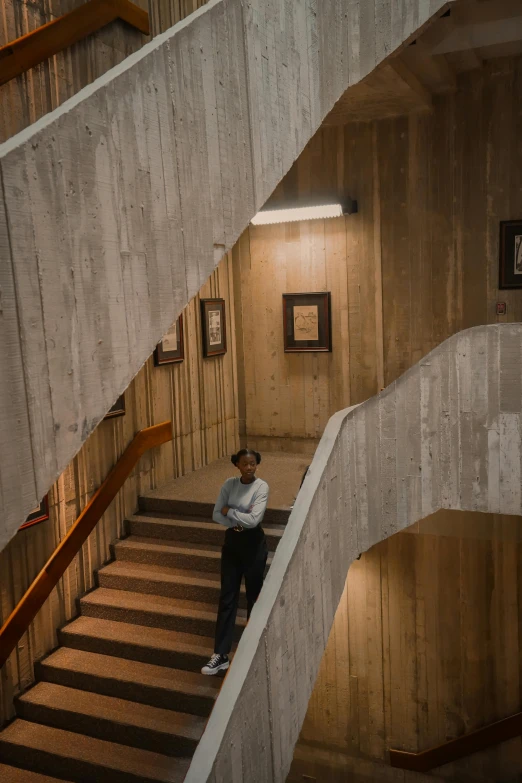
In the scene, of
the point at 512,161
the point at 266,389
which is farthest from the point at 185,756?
the point at 512,161

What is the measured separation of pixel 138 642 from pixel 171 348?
2919mm

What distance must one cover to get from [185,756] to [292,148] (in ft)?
13.0

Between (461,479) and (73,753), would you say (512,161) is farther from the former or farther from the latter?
(73,753)

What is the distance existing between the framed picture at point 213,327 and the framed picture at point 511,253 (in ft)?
10.3

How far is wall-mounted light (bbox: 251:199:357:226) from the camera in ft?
24.1

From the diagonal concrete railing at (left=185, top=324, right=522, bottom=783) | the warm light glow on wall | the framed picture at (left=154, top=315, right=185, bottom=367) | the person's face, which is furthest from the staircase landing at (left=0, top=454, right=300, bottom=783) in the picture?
the warm light glow on wall

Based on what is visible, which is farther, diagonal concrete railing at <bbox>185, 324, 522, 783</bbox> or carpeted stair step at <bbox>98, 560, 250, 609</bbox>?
carpeted stair step at <bbox>98, 560, 250, 609</bbox>

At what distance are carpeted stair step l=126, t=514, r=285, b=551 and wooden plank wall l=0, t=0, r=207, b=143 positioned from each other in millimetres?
3509

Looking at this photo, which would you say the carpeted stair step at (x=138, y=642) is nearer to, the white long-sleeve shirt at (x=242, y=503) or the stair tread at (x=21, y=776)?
the stair tread at (x=21, y=776)

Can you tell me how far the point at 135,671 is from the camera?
5.19 metres

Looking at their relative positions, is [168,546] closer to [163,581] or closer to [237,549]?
[163,581]

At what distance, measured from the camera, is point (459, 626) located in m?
7.52

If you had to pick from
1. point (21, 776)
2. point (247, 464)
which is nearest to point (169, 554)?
point (247, 464)

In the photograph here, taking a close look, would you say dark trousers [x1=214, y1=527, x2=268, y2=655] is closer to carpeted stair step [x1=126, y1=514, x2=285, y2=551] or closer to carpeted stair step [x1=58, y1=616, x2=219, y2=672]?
carpeted stair step [x1=58, y1=616, x2=219, y2=672]
